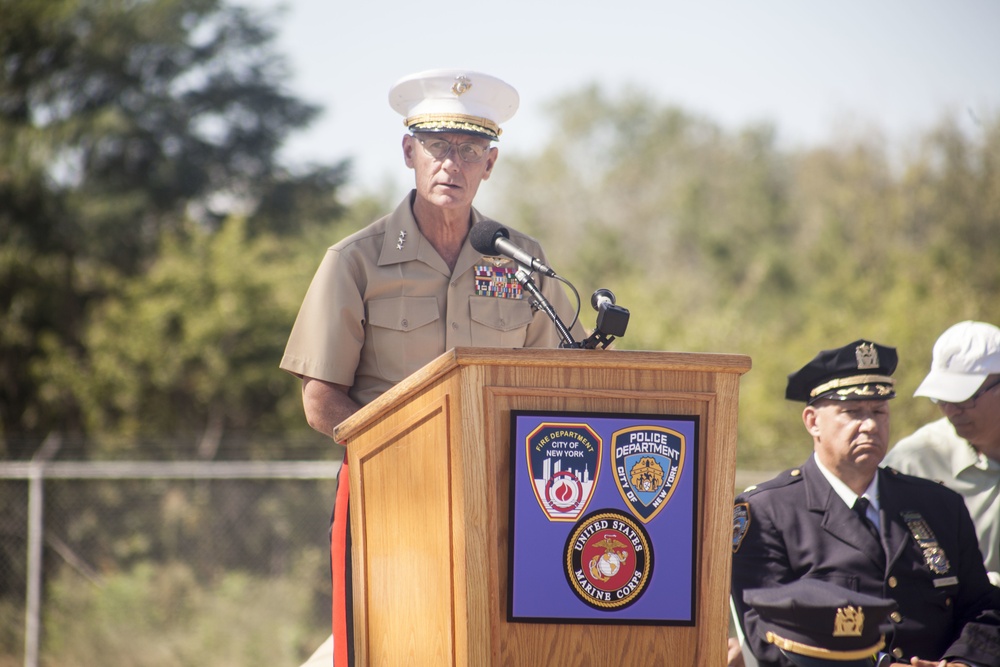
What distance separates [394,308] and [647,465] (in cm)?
105

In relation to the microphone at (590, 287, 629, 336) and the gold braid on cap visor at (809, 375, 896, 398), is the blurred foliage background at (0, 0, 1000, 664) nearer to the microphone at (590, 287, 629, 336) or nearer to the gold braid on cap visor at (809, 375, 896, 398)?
the gold braid on cap visor at (809, 375, 896, 398)

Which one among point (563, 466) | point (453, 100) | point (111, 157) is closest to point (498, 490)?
point (563, 466)

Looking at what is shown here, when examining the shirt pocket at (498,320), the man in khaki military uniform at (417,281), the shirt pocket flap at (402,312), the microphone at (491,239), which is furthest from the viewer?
the shirt pocket at (498,320)

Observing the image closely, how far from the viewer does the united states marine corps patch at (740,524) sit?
3281 millimetres

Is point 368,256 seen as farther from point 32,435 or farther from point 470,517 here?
point 32,435

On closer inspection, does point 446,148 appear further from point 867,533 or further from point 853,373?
point 867,533

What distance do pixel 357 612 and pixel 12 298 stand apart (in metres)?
11.2

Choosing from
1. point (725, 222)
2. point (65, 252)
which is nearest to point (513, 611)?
point (65, 252)

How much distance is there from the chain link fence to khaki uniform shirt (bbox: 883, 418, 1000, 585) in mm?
4782

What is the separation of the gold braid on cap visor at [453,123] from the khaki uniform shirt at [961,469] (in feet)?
7.22

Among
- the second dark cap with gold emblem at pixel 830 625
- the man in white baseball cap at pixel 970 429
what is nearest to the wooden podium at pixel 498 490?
the second dark cap with gold emblem at pixel 830 625

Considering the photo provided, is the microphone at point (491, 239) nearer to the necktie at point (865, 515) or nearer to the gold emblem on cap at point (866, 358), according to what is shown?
the gold emblem on cap at point (866, 358)

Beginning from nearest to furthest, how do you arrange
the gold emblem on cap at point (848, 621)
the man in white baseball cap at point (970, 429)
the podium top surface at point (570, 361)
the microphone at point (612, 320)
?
the podium top surface at point (570, 361), the microphone at point (612, 320), the gold emblem on cap at point (848, 621), the man in white baseball cap at point (970, 429)

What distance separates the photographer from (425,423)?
2213 mm
